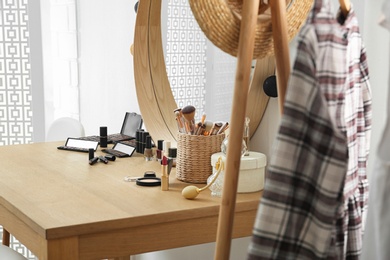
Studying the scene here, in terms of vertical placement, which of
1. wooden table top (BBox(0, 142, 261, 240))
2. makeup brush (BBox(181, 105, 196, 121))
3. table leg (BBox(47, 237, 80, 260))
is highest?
makeup brush (BBox(181, 105, 196, 121))

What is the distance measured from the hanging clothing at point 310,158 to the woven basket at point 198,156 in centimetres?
102

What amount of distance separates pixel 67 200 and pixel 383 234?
108 centimetres

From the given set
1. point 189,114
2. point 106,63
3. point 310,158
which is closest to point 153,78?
point 189,114

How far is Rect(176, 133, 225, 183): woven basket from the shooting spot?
7.00ft

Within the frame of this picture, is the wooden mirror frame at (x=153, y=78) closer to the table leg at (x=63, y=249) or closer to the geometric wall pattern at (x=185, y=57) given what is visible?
the geometric wall pattern at (x=185, y=57)

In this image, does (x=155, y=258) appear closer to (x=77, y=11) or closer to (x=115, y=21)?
(x=115, y=21)

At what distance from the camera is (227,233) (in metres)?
1.34

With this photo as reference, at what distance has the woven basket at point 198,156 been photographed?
2.13 metres

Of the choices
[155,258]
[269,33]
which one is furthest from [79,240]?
[155,258]

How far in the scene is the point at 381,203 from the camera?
1.04 m

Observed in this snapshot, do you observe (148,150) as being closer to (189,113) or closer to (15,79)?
(189,113)

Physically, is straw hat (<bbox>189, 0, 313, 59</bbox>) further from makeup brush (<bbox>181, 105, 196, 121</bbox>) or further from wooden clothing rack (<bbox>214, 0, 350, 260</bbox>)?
Answer: makeup brush (<bbox>181, 105, 196, 121</bbox>)

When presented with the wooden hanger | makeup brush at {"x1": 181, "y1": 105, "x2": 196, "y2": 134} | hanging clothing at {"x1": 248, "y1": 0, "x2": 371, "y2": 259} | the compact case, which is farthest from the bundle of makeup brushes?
hanging clothing at {"x1": 248, "y1": 0, "x2": 371, "y2": 259}

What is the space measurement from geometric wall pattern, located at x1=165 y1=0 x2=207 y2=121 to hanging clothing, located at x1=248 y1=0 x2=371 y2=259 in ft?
4.41
